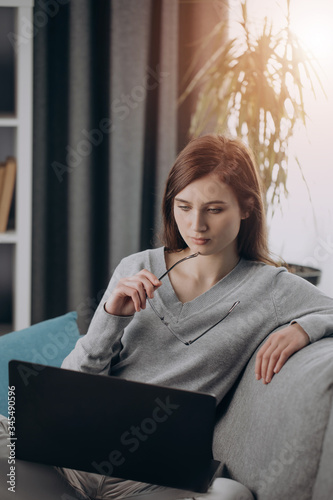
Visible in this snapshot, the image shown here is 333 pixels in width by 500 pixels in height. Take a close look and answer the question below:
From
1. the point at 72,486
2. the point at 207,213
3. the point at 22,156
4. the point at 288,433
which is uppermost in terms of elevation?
the point at 22,156

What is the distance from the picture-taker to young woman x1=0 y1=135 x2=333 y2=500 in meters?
1.23

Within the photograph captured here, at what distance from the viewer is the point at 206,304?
1309 millimetres

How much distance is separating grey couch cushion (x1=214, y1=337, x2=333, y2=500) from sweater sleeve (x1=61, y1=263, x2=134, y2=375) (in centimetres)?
29

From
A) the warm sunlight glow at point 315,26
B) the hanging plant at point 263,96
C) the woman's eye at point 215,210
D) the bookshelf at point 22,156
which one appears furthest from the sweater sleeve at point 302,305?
the warm sunlight glow at point 315,26

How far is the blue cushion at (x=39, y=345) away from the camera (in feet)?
4.84

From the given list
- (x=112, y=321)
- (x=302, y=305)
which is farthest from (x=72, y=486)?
(x=302, y=305)

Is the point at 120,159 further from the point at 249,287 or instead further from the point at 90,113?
the point at 249,287

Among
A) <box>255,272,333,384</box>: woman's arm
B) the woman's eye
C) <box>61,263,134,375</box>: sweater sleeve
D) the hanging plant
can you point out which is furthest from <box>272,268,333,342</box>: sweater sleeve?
the hanging plant

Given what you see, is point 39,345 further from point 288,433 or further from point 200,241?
point 288,433

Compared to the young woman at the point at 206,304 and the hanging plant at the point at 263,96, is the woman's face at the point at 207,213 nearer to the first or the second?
the young woman at the point at 206,304

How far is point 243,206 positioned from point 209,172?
115 mm

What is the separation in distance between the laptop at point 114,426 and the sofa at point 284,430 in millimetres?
126

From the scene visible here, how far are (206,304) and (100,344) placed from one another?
0.83ft

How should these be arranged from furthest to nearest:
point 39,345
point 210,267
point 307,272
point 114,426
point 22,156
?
1. point 307,272
2. point 22,156
3. point 39,345
4. point 210,267
5. point 114,426
